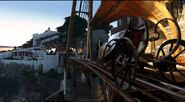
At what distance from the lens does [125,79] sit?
5812 millimetres

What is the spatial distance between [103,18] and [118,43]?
4.66 feet

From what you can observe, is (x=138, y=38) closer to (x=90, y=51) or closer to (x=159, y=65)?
(x=159, y=65)

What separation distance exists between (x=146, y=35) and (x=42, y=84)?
132 ft

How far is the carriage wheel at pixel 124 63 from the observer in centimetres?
551

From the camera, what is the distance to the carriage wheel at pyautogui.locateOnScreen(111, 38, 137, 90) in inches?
217

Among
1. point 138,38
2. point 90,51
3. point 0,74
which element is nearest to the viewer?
point 138,38

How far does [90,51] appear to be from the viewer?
22.1 metres

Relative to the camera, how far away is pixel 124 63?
5.99 m

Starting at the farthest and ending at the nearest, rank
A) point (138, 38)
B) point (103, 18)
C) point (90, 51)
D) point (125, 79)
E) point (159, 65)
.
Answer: point (90, 51)
point (103, 18)
point (138, 38)
point (159, 65)
point (125, 79)

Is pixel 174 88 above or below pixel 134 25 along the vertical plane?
below

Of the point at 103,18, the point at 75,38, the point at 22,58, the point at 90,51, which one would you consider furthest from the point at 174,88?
the point at 22,58

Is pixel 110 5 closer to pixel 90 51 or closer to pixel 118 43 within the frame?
pixel 118 43

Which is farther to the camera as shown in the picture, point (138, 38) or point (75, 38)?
point (75, 38)

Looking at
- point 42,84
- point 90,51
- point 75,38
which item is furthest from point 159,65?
point 75,38
